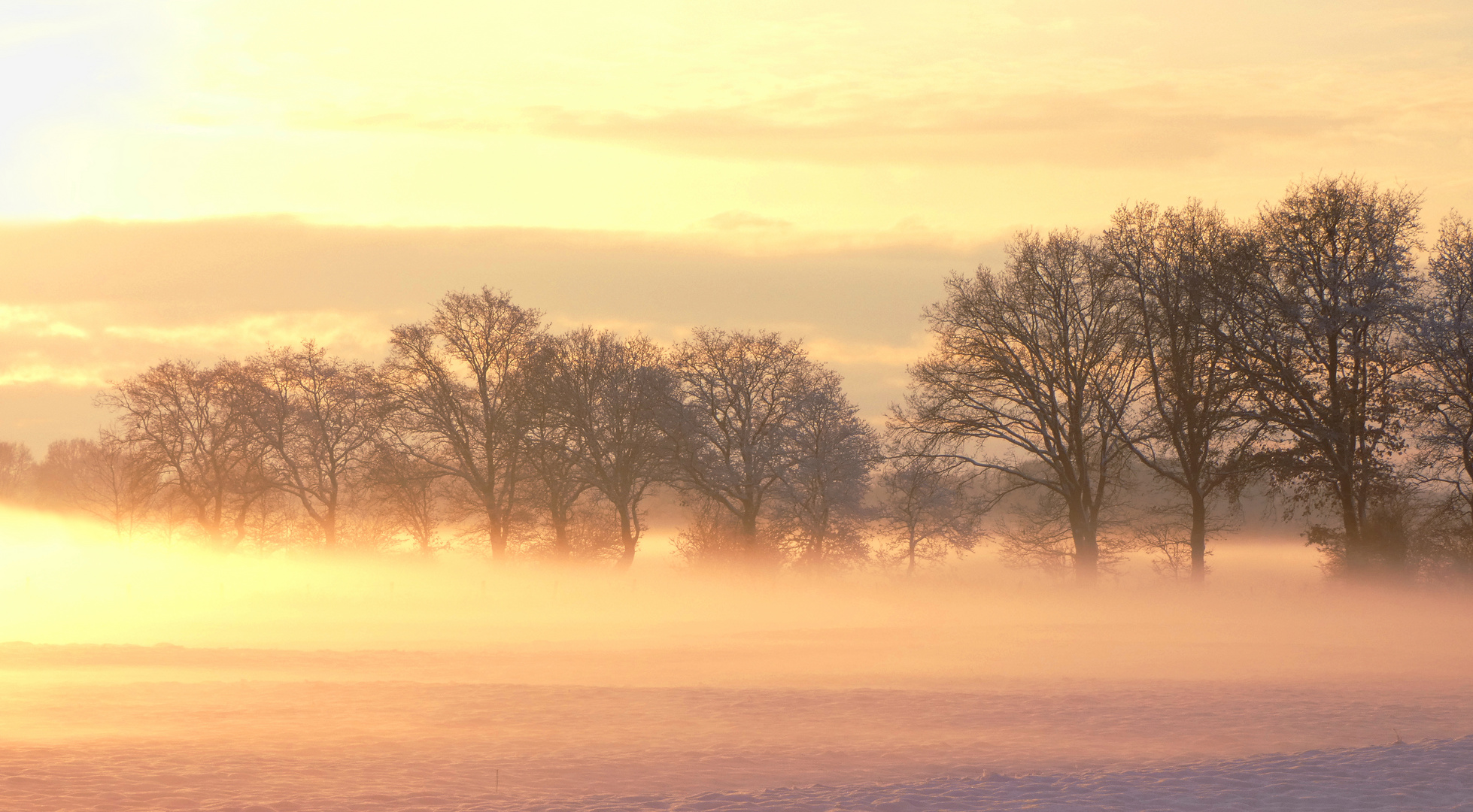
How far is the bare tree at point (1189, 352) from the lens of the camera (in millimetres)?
36625

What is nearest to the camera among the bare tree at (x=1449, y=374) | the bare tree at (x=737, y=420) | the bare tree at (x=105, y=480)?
the bare tree at (x=1449, y=374)

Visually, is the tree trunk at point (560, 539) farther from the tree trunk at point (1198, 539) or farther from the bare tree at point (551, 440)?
the tree trunk at point (1198, 539)

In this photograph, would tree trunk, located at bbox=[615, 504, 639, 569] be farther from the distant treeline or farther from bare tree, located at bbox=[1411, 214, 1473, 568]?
bare tree, located at bbox=[1411, 214, 1473, 568]

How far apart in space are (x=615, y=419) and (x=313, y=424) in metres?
15.8

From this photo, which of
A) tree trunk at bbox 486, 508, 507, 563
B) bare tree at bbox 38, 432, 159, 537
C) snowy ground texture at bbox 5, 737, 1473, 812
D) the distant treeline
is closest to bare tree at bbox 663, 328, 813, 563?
the distant treeline

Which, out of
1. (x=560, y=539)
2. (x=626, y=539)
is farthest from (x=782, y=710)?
(x=560, y=539)

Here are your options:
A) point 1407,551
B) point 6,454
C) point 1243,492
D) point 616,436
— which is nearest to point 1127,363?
point 1243,492

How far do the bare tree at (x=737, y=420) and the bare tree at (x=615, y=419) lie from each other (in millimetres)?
947

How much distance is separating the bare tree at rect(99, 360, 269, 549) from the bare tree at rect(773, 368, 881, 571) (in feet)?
90.4

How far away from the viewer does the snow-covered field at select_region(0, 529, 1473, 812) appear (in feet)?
41.8

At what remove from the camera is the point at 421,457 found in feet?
183

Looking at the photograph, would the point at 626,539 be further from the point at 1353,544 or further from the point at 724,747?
the point at 724,747

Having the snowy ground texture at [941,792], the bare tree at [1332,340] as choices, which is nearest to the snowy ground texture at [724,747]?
A: the snowy ground texture at [941,792]

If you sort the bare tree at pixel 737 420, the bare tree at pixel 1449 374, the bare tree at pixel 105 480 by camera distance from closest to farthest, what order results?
the bare tree at pixel 1449 374
the bare tree at pixel 737 420
the bare tree at pixel 105 480
